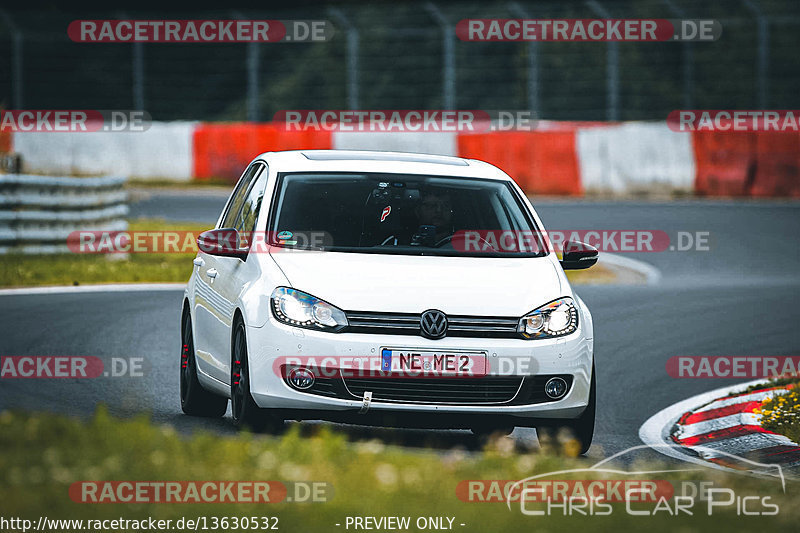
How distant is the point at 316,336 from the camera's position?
8289 mm

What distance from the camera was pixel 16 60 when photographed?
31.1 metres

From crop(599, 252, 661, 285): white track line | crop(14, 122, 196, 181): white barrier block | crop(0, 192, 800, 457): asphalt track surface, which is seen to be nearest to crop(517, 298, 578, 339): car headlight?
crop(0, 192, 800, 457): asphalt track surface

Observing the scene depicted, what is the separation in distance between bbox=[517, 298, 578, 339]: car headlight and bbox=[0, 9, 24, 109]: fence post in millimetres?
22927

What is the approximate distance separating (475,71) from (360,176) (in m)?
38.6

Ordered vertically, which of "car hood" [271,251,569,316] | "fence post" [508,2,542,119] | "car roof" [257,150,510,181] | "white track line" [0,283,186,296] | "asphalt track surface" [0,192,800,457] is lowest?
"asphalt track surface" [0,192,800,457]

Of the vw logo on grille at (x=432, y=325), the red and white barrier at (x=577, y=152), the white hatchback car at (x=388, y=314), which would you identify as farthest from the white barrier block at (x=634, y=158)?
the vw logo on grille at (x=432, y=325)

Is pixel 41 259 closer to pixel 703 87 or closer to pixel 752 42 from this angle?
pixel 703 87

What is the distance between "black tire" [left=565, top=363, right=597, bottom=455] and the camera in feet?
28.8

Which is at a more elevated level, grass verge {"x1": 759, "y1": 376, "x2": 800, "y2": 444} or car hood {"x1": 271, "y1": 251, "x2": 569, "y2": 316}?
car hood {"x1": 271, "y1": 251, "x2": 569, "y2": 316}

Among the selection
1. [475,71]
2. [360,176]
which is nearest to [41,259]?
[360,176]

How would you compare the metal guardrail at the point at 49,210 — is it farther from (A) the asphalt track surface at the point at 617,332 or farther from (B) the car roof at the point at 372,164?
(B) the car roof at the point at 372,164

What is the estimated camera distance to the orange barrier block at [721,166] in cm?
2850

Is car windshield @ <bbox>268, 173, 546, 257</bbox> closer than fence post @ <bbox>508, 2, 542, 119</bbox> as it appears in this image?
Yes

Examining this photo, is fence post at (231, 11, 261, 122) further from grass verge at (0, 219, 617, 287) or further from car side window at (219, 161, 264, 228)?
car side window at (219, 161, 264, 228)
